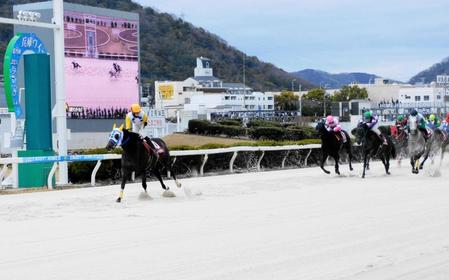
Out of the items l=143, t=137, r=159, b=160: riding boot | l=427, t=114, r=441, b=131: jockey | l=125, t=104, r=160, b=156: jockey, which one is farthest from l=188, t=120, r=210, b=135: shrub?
l=125, t=104, r=160, b=156: jockey

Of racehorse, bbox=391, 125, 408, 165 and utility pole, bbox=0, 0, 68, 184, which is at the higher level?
utility pole, bbox=0, 0, 68, 184

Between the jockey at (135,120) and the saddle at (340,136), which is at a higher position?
the jockey at (135,120)

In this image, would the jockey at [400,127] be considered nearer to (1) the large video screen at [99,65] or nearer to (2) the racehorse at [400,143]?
(2) the racehorse at [400,143]


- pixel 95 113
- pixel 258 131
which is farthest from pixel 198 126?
pixel 258 131

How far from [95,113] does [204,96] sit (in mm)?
69946

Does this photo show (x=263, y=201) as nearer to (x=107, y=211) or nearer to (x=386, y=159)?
(x=107, y=211)

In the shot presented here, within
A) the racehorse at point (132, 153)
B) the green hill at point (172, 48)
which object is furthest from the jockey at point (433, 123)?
the green hill at point (172, 48)

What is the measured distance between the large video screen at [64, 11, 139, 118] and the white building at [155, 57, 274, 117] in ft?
174

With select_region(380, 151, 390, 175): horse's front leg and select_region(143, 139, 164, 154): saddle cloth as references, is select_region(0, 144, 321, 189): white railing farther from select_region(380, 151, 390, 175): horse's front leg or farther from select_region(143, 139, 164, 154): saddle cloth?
select_region(380, 151, 390, 175): horse's front leg

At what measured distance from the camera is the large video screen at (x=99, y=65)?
172 feet

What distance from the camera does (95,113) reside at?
54.3 metres

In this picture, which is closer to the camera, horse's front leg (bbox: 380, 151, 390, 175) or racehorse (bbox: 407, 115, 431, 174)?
racehorse (bbox: 407, 115, 431, 174)

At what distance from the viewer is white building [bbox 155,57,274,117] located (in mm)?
119688

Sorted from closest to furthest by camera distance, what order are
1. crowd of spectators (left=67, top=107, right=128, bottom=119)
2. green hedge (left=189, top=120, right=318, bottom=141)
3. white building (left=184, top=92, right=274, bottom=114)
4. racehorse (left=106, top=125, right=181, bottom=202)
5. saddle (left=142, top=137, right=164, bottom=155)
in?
1. racehorse (left=106, top=125, right=181, bottom=202)
2. saddle (left=142, top=137, right=164, bottom=155)
3. green hedge (left=189, top=120, right=318, bottom=141)
4. crowd of spectators (left=67, top=107, right=128, bottom=119)
5. white building (left=184, top=92, right=274, bottom=114)
